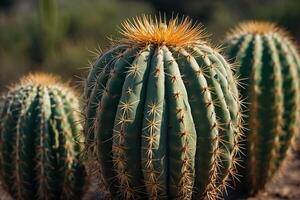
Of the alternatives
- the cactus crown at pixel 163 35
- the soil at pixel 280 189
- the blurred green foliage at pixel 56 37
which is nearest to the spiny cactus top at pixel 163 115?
the cactus crown at pixel 163 35

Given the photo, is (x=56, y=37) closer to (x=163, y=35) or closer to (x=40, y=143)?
(x=40, y=143)

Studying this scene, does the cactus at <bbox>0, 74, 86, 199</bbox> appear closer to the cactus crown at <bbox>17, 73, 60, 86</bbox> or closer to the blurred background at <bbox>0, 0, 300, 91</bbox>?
the cactus crown at <bbox>17, 73, 60, 86</bbox>

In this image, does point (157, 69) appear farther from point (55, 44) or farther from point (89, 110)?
point (55, 44)

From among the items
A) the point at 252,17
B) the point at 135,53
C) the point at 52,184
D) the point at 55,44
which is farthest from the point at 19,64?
the point at 135,53

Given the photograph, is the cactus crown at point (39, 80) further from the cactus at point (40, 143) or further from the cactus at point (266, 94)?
the cactus at point (266, 94)

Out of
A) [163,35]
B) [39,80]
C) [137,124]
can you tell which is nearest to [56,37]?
[39,80]

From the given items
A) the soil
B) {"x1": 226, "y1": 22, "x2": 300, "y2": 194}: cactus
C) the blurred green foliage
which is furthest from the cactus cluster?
the blurred green foliage
